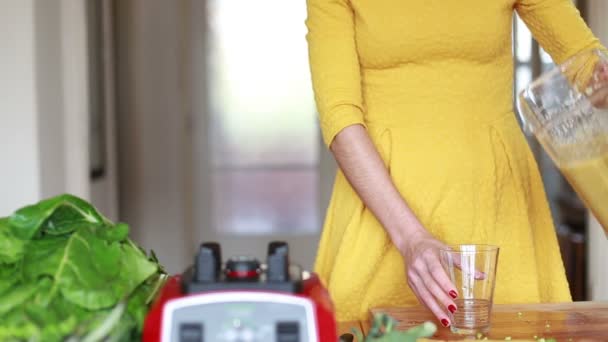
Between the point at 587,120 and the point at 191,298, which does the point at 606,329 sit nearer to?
the point at 587,120

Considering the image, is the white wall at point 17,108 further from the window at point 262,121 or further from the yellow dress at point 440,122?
the window at point 262,121

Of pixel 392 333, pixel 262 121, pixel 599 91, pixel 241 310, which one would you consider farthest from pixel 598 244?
pixel 262 121

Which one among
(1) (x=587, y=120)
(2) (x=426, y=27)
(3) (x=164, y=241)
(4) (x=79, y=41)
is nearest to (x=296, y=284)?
(1) (x=587, y=120)

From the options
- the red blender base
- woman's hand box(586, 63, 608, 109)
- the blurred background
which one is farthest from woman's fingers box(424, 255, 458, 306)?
the blurred background

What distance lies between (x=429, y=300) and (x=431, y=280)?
0.03 m

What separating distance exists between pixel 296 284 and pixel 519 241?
0.84 meters

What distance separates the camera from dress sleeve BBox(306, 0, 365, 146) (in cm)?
138

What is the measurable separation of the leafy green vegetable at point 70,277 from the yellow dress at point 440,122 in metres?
0.63

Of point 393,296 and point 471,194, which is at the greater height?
point 471,194

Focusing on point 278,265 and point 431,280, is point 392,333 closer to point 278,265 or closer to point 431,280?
point 278,265

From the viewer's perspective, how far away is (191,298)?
0.70 m

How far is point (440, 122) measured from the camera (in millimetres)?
1478

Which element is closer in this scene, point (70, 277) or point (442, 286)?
point (70, 277)

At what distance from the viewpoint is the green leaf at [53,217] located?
80 cm
